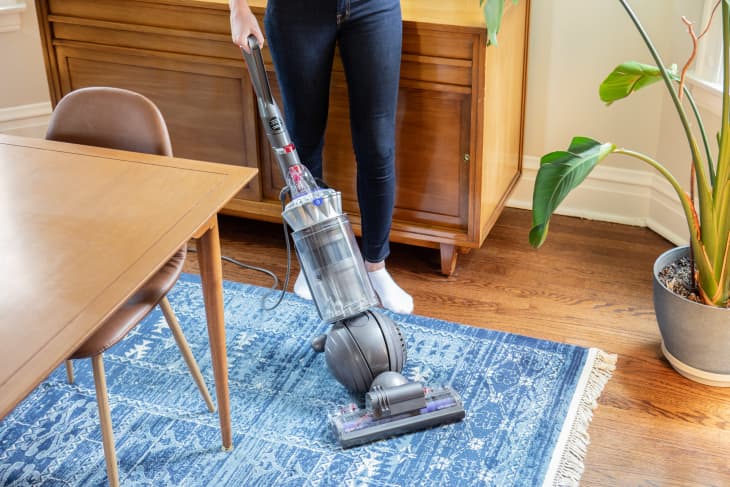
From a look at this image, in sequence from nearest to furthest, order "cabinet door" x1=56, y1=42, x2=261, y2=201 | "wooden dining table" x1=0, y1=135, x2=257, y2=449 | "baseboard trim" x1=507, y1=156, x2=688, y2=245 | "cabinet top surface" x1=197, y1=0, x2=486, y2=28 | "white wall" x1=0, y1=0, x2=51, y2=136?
1. "wooden dining table" x1=0, y1=135, x2=257, y2=449
2. "cabinet top surface" x1=197, y1=0, x2=486, y2=28
3. "cabinet door" x1=56, y1=42, x2=261, y2=201
4. "baseboard trim" x1=507, y1=156, x2=688, y2=245
5. "white wall" x1=0, y1=0, x2=51, y2=136

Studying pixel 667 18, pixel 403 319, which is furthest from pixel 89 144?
pixel 667 18

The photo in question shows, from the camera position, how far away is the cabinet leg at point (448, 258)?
111 inches

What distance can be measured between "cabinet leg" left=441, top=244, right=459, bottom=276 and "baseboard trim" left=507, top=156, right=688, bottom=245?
56 centimetres

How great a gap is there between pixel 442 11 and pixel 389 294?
2.78 ft

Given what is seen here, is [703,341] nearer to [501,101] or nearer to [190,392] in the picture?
[501,101]

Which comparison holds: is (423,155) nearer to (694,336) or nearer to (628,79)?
(628,79)

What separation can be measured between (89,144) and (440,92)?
1.02 meters

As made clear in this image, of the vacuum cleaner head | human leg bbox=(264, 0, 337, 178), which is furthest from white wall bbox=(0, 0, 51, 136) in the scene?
the vacuum cleaner head

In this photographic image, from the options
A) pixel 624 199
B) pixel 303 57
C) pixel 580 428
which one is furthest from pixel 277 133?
pixel 624 199

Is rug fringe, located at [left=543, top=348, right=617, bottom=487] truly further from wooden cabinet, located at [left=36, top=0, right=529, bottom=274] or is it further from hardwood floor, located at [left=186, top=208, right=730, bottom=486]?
wooden cabinet, located at [left=36, top=0, right=529, bottom=274]

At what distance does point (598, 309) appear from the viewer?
2.68 meters

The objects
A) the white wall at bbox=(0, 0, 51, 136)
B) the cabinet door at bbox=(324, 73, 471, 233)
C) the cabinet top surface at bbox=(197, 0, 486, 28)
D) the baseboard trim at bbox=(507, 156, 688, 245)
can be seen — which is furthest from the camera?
the white wall at bbox=(0, 0, 51, 136)

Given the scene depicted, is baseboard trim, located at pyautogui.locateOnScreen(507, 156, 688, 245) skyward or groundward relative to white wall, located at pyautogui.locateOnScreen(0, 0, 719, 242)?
groundward

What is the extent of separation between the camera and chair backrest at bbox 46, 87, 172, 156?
2053 mm
